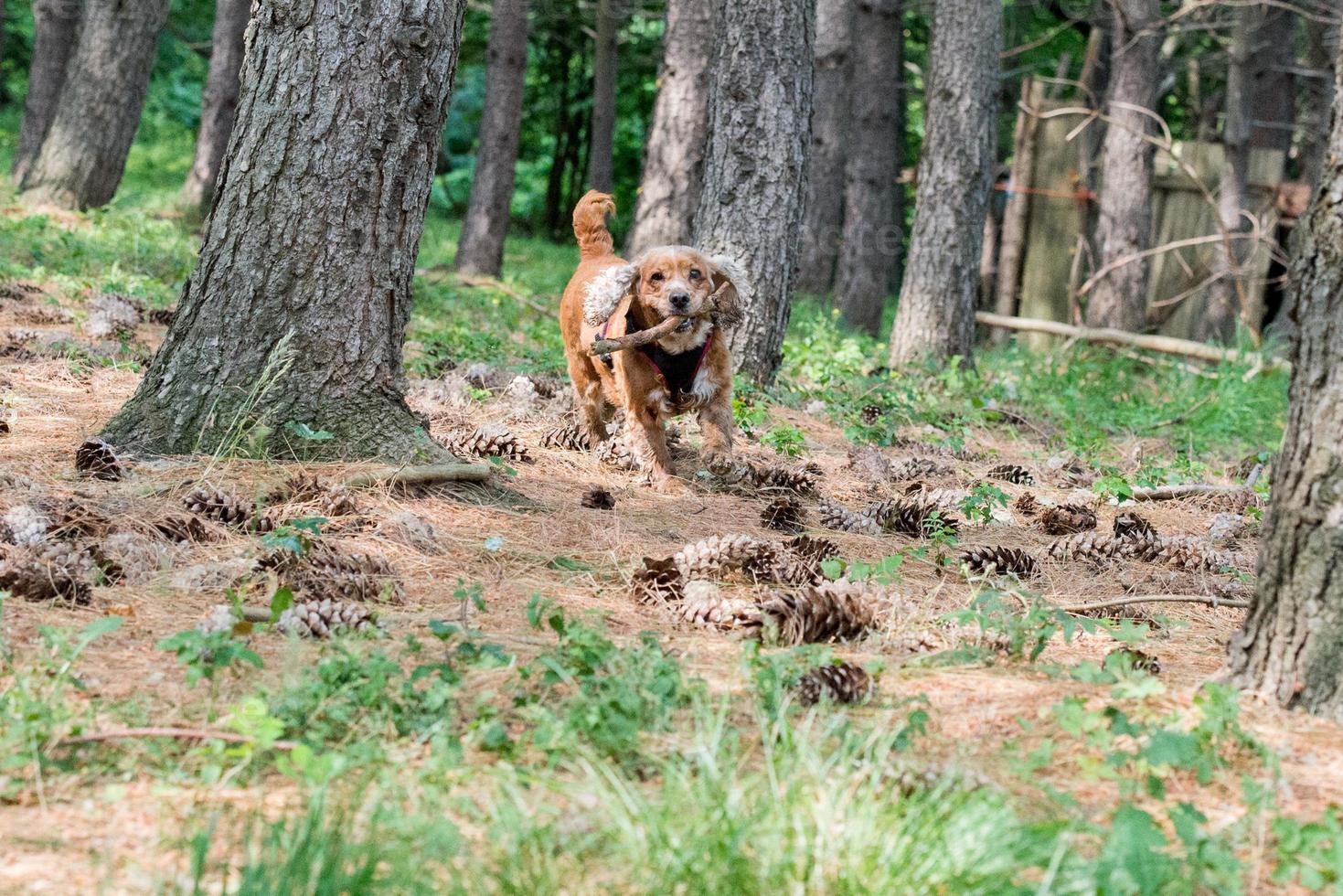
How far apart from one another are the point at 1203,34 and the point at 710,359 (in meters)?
21.3

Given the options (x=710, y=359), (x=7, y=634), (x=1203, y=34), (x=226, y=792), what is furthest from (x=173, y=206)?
(x=1203, y=34)

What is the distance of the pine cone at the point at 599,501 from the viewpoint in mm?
5570

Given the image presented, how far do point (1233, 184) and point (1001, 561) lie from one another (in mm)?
10902

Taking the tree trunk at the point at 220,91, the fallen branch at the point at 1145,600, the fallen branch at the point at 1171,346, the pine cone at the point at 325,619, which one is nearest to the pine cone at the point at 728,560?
the fallen branch at the point at 1145,600

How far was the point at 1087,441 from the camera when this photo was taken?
8.52 metres

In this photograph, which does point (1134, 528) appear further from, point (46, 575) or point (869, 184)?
point (869, 184)

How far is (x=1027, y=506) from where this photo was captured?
6.27 metres

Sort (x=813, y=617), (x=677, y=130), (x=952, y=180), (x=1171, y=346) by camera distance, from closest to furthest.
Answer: (x=813, y=617) → (x=952, y=180) → (x=677, y=130) → (x=1171, y=346)

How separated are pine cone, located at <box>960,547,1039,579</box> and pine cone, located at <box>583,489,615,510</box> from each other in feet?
5.06

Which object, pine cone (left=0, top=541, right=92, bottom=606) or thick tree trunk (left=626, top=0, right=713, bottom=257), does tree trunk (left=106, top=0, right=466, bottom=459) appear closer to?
pine cone (left=0, top=541, right=92, bottom=606)

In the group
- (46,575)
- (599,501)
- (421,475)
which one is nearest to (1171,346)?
(599,501)

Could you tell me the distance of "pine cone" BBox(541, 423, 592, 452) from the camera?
22.7 feet

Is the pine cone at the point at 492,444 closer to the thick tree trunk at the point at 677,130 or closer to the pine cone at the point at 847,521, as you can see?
the pine cone at the point at 847,521

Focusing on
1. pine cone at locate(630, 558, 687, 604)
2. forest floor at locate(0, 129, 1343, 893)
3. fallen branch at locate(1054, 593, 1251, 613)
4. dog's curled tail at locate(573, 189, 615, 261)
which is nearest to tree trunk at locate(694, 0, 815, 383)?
dog's curled tail at locate(573, 189, 615, 261)
